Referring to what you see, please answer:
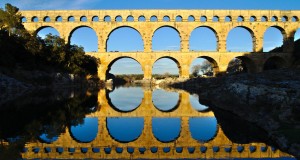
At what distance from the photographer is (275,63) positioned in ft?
193

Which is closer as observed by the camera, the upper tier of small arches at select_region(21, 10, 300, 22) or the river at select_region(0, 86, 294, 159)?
the river at select_region(0, 86, 294, 159)

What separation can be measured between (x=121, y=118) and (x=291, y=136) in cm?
894

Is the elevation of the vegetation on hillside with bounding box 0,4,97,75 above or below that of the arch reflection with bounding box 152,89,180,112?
above

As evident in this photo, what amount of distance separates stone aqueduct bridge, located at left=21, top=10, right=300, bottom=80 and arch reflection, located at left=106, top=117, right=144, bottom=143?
133 feet

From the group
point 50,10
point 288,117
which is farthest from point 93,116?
point 50,10

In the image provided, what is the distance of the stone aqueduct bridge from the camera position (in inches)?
2173

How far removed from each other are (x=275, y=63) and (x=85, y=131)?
55356mm

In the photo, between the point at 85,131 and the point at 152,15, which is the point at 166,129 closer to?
the point at 85,131

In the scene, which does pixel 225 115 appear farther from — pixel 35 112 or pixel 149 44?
pixel 149 44

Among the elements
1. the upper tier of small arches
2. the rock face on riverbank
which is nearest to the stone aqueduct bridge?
the upper tier of small arches

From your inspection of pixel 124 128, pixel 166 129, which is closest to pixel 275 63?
pixel 166 129

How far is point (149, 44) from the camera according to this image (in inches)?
2197

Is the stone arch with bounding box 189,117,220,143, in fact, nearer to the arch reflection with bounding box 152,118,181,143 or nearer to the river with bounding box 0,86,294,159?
the river with bounding box 0,86,294,159

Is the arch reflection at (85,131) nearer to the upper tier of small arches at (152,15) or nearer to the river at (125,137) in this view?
the river at (125,137)
